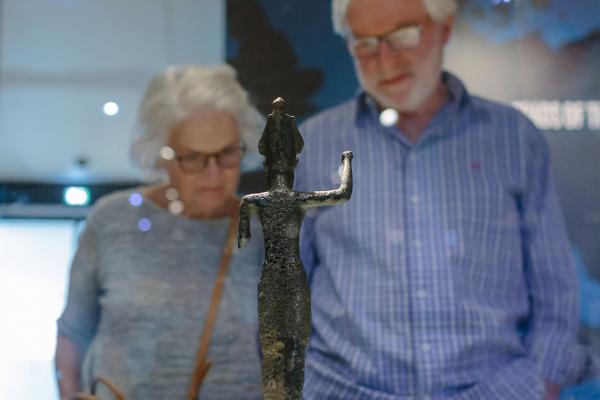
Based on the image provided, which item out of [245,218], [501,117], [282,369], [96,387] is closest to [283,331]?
[282,369]

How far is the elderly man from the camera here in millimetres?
1782

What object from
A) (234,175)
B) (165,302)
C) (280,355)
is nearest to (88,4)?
(234,175)

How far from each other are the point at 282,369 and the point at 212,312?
0.77 m

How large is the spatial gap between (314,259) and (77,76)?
94cm

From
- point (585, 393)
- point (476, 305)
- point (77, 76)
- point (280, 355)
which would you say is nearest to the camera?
point (280, 355)

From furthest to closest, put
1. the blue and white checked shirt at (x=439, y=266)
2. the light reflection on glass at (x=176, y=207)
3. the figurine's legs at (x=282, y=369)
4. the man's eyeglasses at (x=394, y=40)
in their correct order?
the light reflection on glass at (x=176, y=207) → the man's eyeglasses at (x=394, y=40) → the blue and white checked shirt at (x=439, y=266) → the figurine's legs at (x=282, y=369)

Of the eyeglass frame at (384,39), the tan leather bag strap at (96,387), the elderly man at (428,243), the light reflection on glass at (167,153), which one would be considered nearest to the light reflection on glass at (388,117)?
the elderly man at (428,243)

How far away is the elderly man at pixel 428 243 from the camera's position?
5.85 ft

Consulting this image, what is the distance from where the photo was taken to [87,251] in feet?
6.59

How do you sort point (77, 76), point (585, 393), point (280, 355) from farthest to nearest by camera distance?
1. point (77, 76)
2. point (585, 393)
3. point (280, 355)

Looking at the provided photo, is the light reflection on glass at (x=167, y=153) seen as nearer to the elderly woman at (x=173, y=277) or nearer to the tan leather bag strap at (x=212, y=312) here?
the elderly woman at (x=173, y=277)

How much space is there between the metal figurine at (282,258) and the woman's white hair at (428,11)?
0.87 metres

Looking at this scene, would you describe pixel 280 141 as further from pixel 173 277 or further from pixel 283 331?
pixel 173 277

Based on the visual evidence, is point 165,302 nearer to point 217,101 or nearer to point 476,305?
point 217,101
